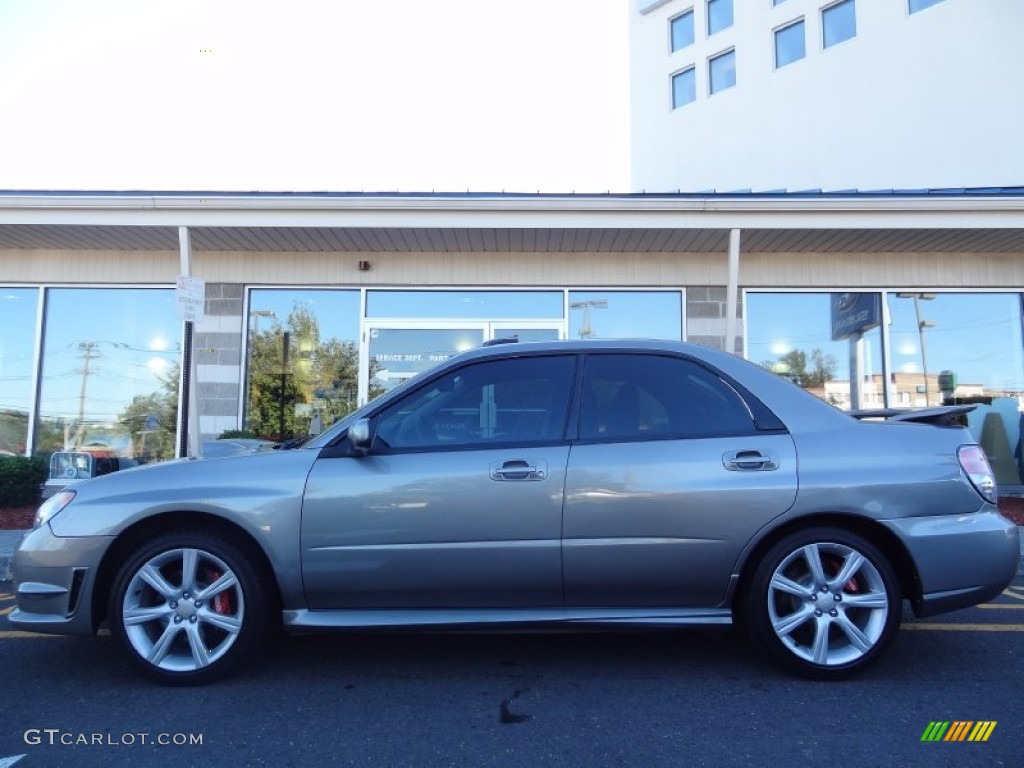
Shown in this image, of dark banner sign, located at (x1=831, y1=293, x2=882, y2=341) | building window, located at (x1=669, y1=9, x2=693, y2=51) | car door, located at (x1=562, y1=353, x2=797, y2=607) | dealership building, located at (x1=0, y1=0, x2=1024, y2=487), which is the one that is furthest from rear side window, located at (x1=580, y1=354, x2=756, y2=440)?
building window, located at (x1=669, y1=9, x2=693, y2=51)

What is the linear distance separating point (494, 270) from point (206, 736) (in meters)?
7.68

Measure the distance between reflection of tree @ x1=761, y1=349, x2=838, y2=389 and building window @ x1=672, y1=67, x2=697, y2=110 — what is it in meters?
19.2

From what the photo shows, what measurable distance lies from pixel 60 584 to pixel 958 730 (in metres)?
3.86

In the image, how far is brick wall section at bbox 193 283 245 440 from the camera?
9.77 metres

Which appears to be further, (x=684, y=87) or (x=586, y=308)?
(x=684, y=87)

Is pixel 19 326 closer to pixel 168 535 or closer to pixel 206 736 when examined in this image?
pixel 168 535

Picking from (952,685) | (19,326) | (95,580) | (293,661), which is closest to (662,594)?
(952,685)

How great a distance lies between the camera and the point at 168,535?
3385 millimetres

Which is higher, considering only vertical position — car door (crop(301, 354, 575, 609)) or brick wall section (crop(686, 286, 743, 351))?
brick wall section (crop(686, 286, 743, 351))

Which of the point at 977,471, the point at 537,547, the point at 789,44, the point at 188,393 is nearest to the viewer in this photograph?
A: the point at 537,547

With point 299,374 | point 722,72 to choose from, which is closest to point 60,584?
point 299,374

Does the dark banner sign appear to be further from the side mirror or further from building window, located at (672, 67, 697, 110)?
building window, located at (672, 67, 697, 110)

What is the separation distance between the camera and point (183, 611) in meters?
3.33

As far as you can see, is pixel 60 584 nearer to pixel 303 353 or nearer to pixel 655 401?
pixel 655 401
